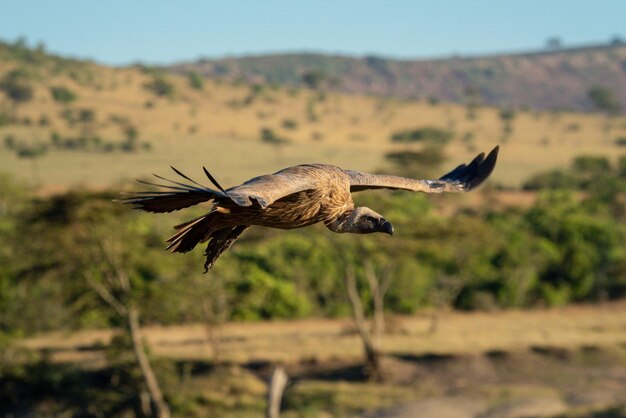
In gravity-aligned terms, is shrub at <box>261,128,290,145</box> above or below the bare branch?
below

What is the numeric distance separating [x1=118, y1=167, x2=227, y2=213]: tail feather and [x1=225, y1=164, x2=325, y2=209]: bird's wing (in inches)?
4.2

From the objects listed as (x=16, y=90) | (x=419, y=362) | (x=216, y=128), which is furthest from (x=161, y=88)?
(x=419, y=362)

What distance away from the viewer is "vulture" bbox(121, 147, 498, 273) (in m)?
4.59

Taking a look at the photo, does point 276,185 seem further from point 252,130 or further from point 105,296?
point 252,130

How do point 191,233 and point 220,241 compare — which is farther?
point 220,241

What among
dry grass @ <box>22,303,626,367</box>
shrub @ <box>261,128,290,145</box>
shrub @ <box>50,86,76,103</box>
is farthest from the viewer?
shrub @ <box>50,86,76,103</box>

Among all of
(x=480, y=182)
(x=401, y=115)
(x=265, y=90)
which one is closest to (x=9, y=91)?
(x=265, y=90)

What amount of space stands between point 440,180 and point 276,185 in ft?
8.68

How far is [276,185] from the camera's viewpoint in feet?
15.9

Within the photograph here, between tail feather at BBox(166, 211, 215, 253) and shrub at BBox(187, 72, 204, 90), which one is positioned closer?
tail feather at BBox(166, 211, 215, 253)

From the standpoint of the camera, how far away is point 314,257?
37.5 meters

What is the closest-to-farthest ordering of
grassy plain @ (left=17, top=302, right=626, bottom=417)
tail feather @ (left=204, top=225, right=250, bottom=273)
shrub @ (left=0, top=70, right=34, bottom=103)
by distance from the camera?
tail feather @ (left=204, top=225, right=250, bottom=273), grassy plain @ (left=17, top=302, right=626, bottom=417), shrub @ (left=0, top=70, right=34, bottom=103)

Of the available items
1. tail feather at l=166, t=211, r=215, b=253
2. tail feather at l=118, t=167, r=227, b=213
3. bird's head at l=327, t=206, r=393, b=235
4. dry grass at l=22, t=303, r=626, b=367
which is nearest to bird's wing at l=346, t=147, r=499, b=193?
bird's head at l=327, t=206, r=393, b=235

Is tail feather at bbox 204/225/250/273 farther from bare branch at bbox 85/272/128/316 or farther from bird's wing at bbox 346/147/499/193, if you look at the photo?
bare branch at bbox 85/272/128/316
